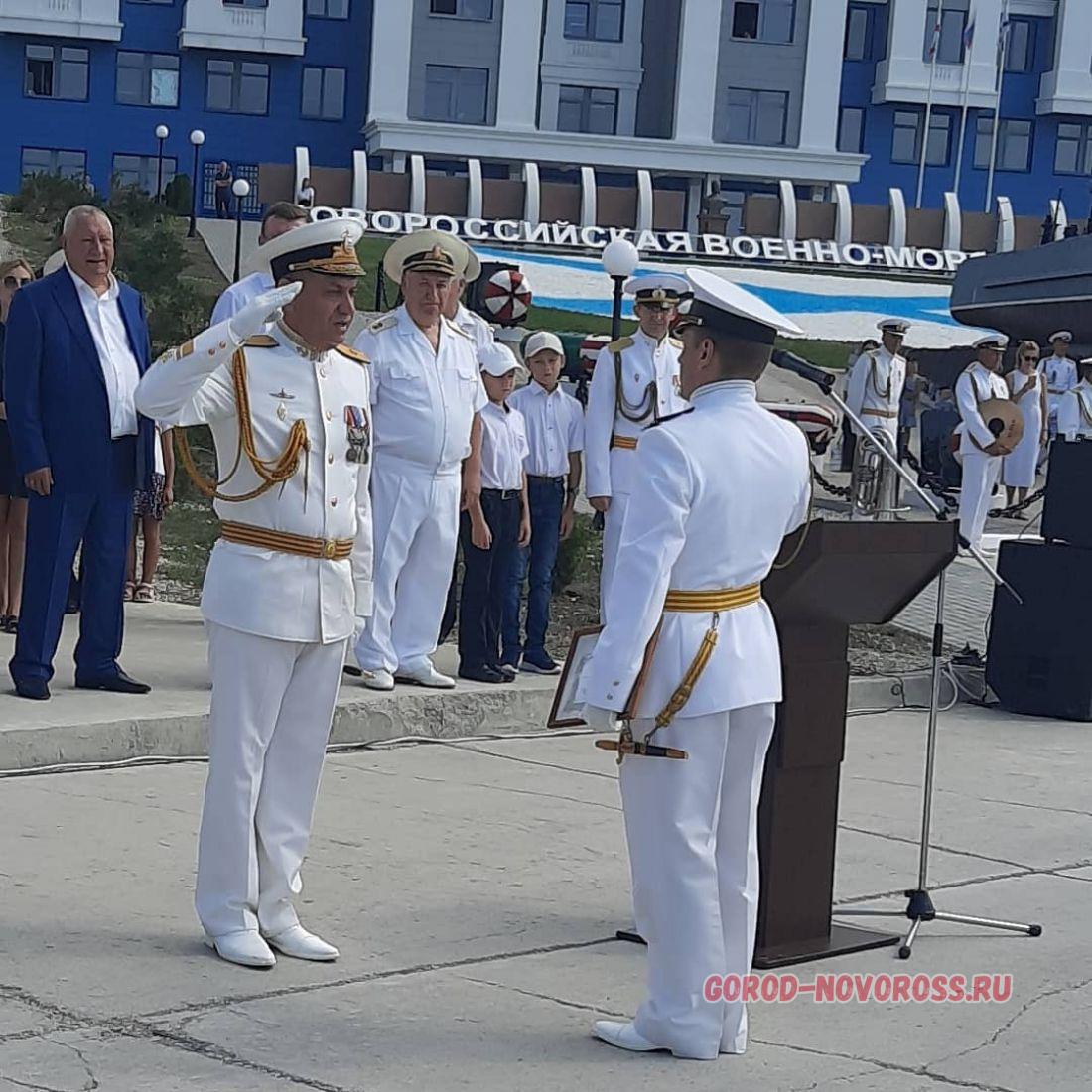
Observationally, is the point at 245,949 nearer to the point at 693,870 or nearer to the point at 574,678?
the point at 574,678

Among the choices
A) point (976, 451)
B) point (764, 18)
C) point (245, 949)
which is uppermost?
point (764, 18)

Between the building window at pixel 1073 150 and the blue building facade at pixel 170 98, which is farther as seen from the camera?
the building window at pixel 1073 150

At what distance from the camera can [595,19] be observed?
67938 mm

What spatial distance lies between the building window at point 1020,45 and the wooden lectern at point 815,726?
225ft

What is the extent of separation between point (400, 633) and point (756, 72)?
2413 inches

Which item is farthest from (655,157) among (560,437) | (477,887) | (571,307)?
(477,887)

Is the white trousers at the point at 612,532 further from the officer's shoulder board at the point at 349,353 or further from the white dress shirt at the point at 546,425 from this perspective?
the officer's shoulder board at the point at 349,353

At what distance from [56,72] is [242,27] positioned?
6.11m

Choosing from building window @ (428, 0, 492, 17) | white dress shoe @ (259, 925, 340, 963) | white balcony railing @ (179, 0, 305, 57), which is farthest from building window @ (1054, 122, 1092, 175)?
white dress shoe @ (259, 925, 340, 963)

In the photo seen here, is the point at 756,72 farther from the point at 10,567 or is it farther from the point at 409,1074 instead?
the point at 409,1074

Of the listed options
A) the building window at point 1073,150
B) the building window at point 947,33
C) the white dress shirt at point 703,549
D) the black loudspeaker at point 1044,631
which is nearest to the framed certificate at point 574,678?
the white dress shirt at point 703,549

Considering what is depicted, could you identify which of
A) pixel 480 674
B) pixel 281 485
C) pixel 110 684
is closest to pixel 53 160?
pixel 480 674

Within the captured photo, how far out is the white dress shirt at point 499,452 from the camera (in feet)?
32.9

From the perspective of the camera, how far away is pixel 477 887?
666 cm
